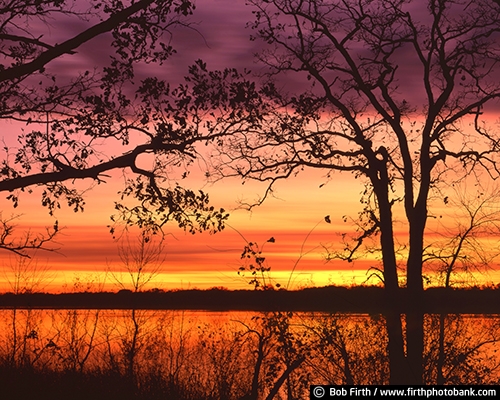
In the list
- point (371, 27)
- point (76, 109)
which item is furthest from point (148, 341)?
point (371, 27)

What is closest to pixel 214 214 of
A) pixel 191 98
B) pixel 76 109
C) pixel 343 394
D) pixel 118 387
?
pixel 191 98

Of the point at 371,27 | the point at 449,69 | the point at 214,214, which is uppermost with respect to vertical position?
the point at 371,27

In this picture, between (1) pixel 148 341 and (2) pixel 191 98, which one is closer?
(2) pixel 191 98

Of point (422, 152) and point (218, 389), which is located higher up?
point (422, 152)

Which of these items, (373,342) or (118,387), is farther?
(373,342)

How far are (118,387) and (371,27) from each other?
37.4 ft

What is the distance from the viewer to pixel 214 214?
44.8 ft

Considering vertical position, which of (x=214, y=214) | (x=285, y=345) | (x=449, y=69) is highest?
(x=449, y=69)

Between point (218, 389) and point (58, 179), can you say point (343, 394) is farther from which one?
point (58, 179)

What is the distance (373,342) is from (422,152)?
5421mm

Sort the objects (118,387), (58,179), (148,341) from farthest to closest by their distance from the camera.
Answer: (148,341) < (118,387) < (58,179)

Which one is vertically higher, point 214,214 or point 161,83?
point 161,83

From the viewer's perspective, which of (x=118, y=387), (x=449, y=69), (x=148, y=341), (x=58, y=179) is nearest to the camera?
(x=58, y=179)

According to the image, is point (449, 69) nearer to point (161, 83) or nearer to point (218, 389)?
point (161, 83)
